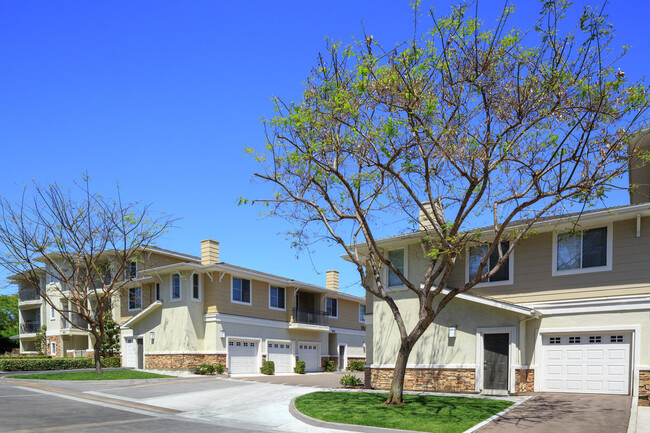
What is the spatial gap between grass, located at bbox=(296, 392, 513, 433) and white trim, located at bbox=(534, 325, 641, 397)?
3.09 m

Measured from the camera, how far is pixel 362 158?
16.2m

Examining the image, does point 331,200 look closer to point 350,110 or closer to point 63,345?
point 350,110

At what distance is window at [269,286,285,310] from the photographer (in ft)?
119

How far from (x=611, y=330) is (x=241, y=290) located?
22.0m

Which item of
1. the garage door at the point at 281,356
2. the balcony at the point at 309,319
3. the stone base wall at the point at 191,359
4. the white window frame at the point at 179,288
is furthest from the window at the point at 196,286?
the balcony at the point at 309,319

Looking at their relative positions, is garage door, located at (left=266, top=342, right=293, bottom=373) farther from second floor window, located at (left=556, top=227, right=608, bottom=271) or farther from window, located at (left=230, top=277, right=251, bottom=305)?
second floor window, located at (left=556, top=227, right=608, bottom=271)

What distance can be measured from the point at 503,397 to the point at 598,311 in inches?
167

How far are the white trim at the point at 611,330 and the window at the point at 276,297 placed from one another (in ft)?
67.1

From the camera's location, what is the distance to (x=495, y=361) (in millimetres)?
19422

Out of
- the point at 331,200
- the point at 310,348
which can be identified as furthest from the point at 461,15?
the point at 310,348

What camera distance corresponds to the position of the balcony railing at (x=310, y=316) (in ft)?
123

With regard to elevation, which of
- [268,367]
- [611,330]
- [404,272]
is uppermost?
[404,272]

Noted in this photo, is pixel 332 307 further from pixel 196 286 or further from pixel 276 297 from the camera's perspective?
pixel 196 286

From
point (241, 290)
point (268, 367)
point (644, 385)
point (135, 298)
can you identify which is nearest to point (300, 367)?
point (268, 367)
